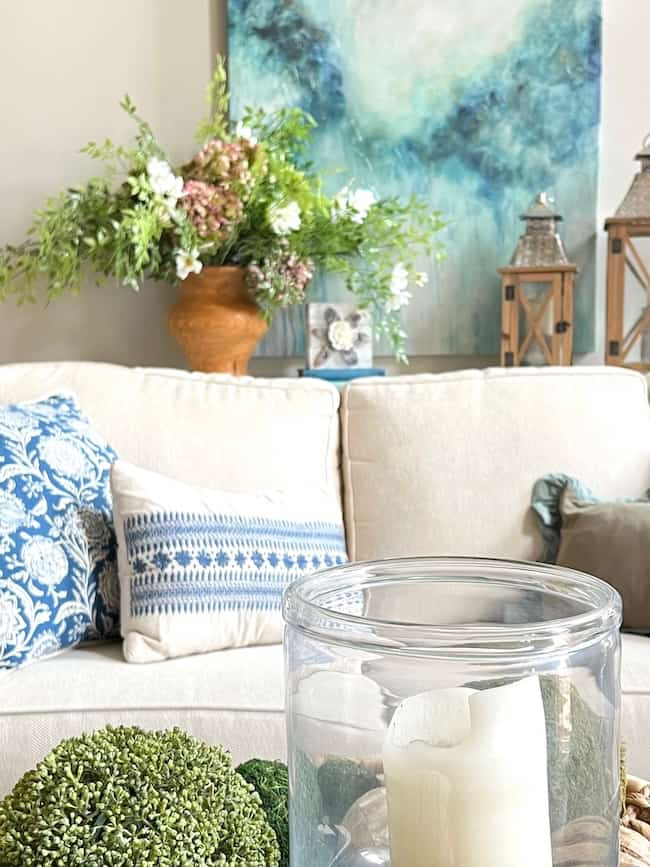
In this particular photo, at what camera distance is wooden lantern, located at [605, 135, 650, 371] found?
2.54 m

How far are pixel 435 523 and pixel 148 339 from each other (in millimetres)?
1214

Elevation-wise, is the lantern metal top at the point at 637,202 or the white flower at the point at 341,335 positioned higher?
the lantern metal top at the point at 637,202

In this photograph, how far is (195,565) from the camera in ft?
5.61

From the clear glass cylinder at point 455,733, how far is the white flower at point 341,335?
217 cm

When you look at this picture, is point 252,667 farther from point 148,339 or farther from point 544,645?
point 148,339

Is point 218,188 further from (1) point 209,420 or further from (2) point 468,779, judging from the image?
(2) point 468,779

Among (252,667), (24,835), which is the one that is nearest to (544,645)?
(24,835)

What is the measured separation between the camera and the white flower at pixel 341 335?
108 inches

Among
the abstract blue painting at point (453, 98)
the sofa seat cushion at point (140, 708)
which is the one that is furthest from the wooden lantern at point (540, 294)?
the sofa seat cushion at point (140, 708)

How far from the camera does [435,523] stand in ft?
6.58

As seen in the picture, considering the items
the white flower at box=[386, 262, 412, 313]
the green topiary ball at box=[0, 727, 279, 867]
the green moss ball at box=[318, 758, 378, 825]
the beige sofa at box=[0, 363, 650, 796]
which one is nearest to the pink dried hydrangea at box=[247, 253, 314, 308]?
the white flower at box=[386, 262, 412, 313]

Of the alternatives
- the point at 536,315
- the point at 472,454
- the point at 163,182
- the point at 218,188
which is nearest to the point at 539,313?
the point at 536,315

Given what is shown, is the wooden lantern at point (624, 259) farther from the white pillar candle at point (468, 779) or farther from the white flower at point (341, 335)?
the white pillar candle at point (468, 779)

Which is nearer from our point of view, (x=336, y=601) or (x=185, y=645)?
(x=336, y=601)
